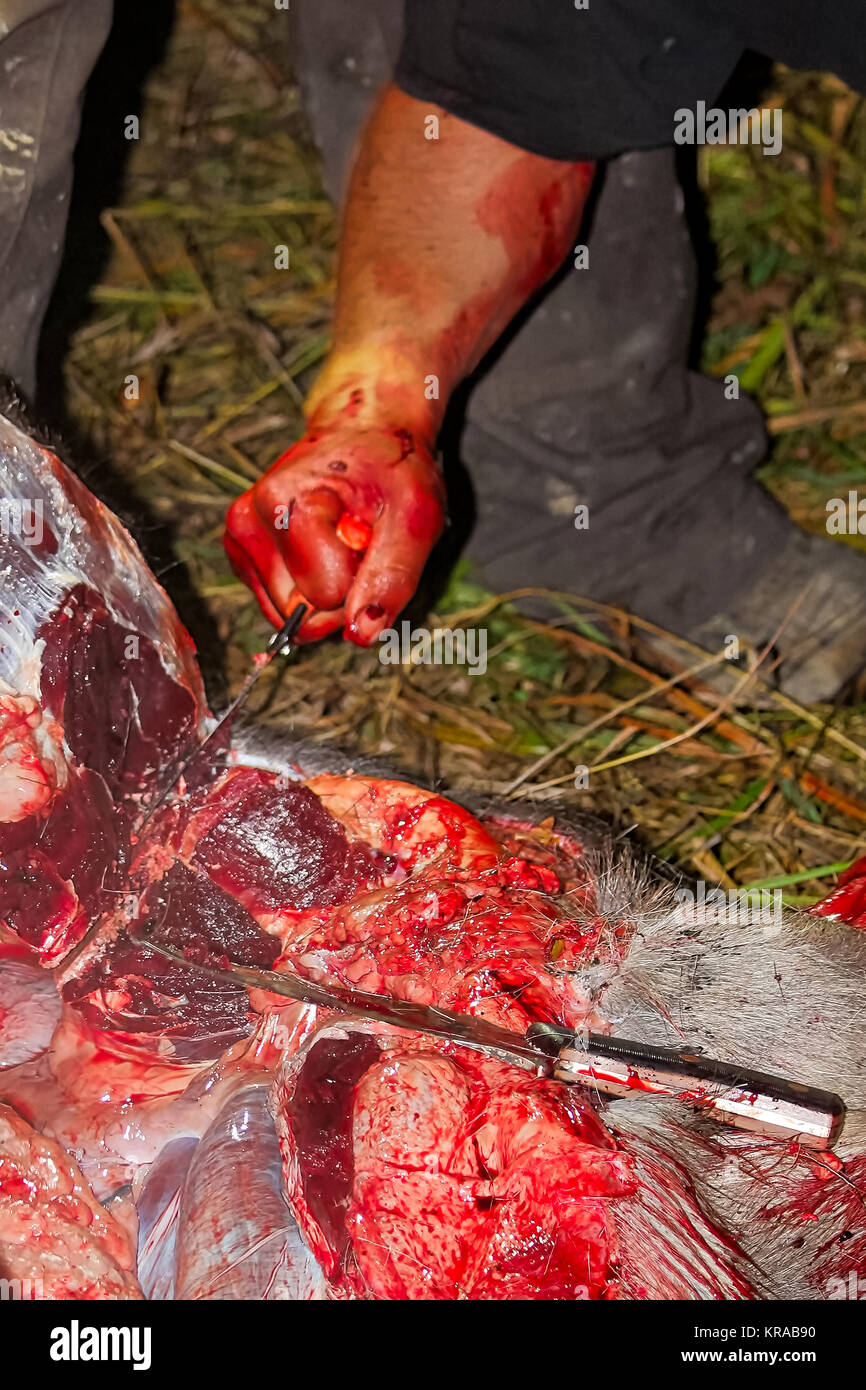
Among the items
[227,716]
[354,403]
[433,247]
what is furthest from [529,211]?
[227,716]

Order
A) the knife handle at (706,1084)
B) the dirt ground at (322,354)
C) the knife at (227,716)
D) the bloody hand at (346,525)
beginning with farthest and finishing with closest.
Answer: the dirt ground at (322,354), the bloody hand at (346,525), the knife at (227,716), the knife handle at (706,1084)

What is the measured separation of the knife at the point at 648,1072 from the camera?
100 cm

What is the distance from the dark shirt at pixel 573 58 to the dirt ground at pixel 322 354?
0.76 metres

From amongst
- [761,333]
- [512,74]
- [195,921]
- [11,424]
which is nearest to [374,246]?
[512,74]

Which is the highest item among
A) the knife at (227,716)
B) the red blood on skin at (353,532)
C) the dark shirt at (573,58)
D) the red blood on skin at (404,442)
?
Answer: the dark shirt at (573,58)

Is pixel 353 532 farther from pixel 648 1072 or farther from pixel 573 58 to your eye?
pixel 573 58

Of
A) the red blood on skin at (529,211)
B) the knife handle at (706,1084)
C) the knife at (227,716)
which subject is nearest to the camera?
the knife handle at (706,1084)

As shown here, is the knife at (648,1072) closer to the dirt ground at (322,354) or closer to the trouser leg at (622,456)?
the dirt ground at (322,354)

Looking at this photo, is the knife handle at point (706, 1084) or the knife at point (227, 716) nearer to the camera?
the knife handle at point (706, 1084)

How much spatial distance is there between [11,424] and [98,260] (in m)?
1.98

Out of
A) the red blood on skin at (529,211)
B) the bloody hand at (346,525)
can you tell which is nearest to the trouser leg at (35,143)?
the bloody hand at (346,525)

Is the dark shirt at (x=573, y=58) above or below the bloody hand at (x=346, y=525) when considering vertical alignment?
above

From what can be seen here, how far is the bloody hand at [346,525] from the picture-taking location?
1427mm

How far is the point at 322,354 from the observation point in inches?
114
